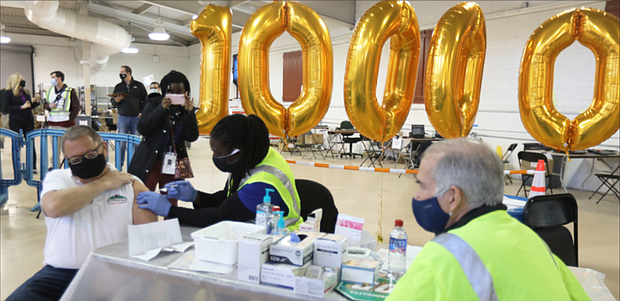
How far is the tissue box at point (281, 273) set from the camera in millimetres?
1444

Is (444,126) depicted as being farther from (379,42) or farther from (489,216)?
(489,216)

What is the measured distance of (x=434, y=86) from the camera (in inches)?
95.7

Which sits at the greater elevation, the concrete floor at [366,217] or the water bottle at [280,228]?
the water bottle at [280,228]

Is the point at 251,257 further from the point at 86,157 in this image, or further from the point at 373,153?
the point at 373,153

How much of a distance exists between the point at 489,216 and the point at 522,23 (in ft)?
27.8

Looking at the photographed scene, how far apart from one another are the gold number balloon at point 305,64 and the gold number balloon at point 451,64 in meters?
0.62

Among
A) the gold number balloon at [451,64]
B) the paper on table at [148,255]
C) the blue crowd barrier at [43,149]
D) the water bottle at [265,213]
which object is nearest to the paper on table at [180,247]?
the paper on table at [148,255]

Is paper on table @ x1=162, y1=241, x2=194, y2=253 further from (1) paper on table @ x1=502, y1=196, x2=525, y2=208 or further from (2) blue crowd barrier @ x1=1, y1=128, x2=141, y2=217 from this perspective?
(2) blue crowd barrier @ x1=1, y1=128, x2=141, y2=217

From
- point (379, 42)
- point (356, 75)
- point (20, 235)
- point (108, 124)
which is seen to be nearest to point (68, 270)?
point (356, 75)

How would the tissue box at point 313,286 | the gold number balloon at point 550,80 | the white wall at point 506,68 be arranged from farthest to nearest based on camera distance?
1. the white wall at point 506,68
2. the gold number balloon at point 550,80
3. the tissue box at point 313,286

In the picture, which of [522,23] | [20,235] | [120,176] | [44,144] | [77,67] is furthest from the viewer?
[77,67]

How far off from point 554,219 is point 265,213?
5.88 ft

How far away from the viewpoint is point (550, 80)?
2.40 m

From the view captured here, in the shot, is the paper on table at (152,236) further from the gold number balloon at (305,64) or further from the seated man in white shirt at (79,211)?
the gold number balloon at (305,64)
